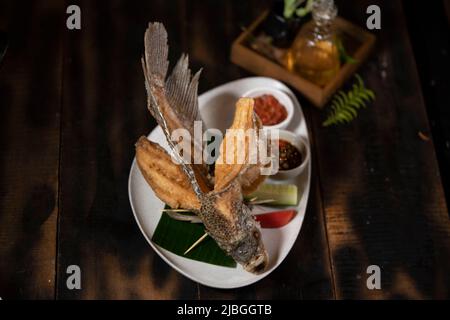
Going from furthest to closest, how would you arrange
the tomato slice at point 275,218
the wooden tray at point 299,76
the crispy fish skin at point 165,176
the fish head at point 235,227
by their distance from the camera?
the wooden tray at point 299,76, the tomato slice at point 275,218, the crispy fish skin at point 165,176, the fish head at point 235,227

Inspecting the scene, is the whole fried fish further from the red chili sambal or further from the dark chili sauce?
the red chili sambal

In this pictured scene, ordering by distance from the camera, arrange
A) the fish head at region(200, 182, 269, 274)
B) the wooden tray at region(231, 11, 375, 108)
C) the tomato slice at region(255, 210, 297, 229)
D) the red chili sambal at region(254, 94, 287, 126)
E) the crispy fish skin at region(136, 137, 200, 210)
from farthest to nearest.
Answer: the wooden tray at region(231, 11, 375, 108), the red chili sambal at region(254, 94, 287, 126), the tomato slice at region(255, 210, 297, 229), the crispy fish skin at region(136, 137, 200, 210), the fish head at region(200, 182, 269, 274)

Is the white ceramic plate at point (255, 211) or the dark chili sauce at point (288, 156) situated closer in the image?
the white ceramic plate at point (255, 211)

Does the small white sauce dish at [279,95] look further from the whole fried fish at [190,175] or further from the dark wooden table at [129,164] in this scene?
the whole fried fish at [190,175]

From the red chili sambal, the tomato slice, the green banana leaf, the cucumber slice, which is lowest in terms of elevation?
the green banana leaf

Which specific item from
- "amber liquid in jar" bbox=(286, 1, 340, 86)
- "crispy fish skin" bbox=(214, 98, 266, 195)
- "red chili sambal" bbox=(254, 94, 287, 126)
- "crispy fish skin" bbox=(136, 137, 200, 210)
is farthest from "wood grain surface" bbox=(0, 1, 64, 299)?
"amber liquid in jar" bbox=(286, 1, 340, 86)

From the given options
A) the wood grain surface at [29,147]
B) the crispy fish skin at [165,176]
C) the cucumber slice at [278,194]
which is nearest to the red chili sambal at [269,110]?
the cucumber slice at [278,194]

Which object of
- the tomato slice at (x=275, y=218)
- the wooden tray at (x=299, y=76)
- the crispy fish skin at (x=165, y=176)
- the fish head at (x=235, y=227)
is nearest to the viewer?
the fish head at (x=235, y=227)
